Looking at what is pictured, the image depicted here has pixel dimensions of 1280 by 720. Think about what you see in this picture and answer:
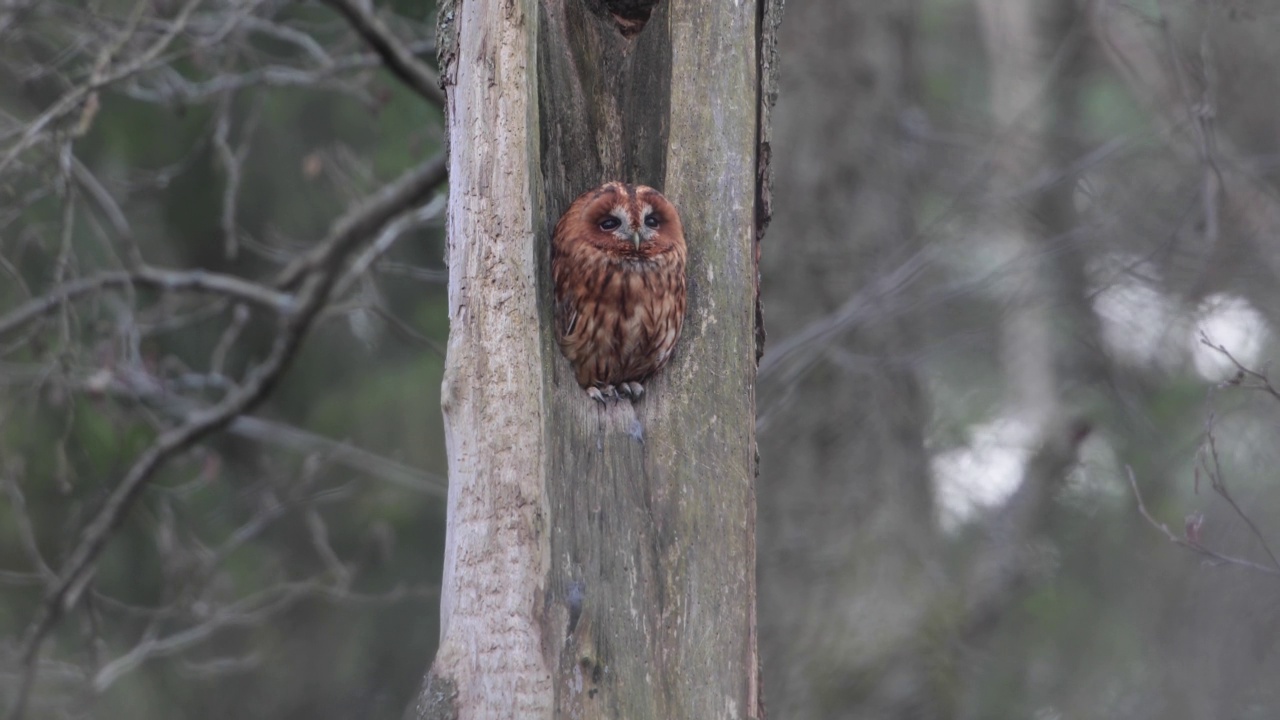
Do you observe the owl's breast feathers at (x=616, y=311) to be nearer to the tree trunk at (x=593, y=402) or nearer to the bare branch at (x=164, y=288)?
the tree trunk at (x=593, y=402)

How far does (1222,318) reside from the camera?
3.96 meters

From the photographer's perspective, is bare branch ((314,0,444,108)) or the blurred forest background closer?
the blurred forest background

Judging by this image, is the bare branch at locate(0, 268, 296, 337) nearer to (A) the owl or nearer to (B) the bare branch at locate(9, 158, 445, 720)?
(B) the bare branch at locate(9, 158, 445, 720)

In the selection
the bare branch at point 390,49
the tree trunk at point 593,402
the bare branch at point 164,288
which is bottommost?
the tree trunk at point 593,402

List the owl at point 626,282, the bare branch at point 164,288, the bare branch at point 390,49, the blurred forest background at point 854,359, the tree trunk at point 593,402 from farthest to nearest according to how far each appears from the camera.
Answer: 1. the bare branch at point 164,288
2. the bare branch at point 390,49
3. the blurred forest background at point 854,359
4. the owl at point 626,282
5. the tree trunk at point 593,402

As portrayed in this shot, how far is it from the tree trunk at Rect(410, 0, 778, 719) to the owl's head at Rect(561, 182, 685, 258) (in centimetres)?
4

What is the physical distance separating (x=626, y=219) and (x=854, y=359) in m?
2.19

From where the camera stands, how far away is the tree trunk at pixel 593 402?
2.08m

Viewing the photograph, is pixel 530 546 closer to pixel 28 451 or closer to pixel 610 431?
pixel 610 431

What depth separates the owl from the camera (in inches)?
96.6

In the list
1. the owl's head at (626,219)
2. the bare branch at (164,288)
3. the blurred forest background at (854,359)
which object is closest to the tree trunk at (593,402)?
the owl's head at (626,219)

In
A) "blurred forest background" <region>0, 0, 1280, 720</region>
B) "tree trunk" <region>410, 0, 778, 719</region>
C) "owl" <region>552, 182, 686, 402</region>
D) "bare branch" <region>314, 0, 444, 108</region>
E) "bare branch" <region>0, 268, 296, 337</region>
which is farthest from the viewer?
"bare branch" <region>0, 268, 296, 337</region>

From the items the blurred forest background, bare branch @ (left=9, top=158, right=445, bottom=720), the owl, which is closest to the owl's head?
the owl

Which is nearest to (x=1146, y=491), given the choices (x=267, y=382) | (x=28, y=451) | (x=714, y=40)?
(x=714, y=40)
